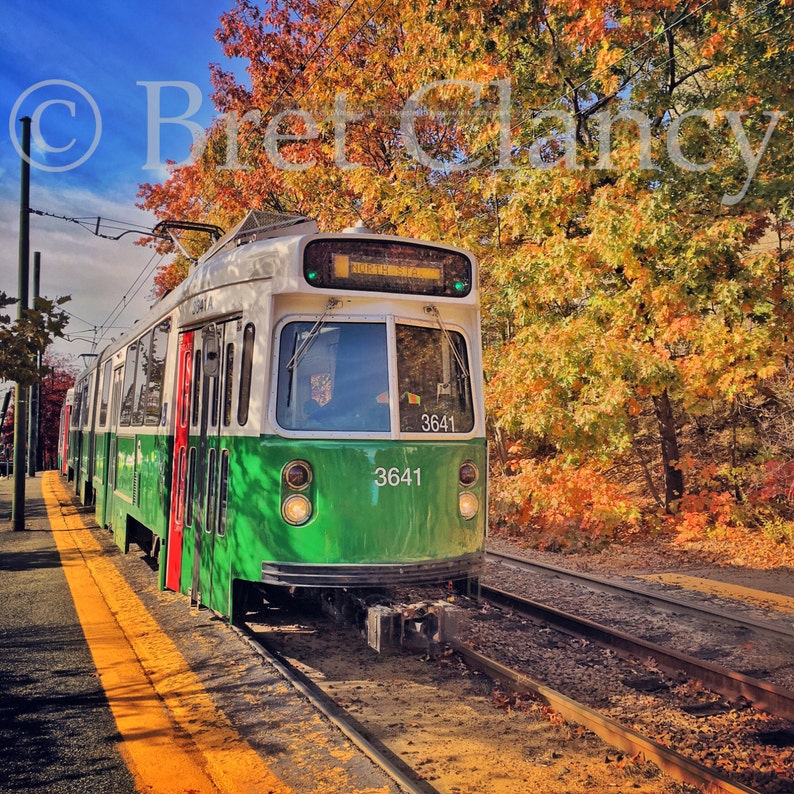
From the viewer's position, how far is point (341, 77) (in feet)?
50.9

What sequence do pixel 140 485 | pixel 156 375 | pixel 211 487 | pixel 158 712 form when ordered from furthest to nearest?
pixel 140 485 < pixel 156 375 < pixel 211 487 < pixel 158 712

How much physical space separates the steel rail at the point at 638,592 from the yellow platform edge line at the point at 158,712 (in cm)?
494

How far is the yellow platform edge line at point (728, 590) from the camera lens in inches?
326

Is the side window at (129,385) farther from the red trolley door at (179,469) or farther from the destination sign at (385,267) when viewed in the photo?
the destination sign at (385,267)

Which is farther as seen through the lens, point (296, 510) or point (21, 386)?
point (21, 386)

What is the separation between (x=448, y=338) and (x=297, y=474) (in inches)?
65.7

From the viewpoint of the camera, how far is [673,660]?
5.98 metres

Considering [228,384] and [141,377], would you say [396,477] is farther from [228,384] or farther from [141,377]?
[141,377]

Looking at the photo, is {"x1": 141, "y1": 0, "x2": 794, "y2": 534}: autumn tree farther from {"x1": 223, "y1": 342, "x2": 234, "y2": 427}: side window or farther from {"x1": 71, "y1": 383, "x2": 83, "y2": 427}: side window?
{"x1": 71, "y1": 383, "x2": 83, "y2": 427}: side window

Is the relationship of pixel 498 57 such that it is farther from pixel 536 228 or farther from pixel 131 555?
pixel 131 555

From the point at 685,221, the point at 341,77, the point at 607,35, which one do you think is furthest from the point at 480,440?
the point at 341,77

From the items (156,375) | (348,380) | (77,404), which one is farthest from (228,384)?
(77,404)

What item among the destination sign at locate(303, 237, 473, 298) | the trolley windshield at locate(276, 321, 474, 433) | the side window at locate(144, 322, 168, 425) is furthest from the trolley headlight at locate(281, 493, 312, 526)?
the side window at locate(144, 322, 168, 425)

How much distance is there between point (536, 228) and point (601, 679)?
7.73 m
